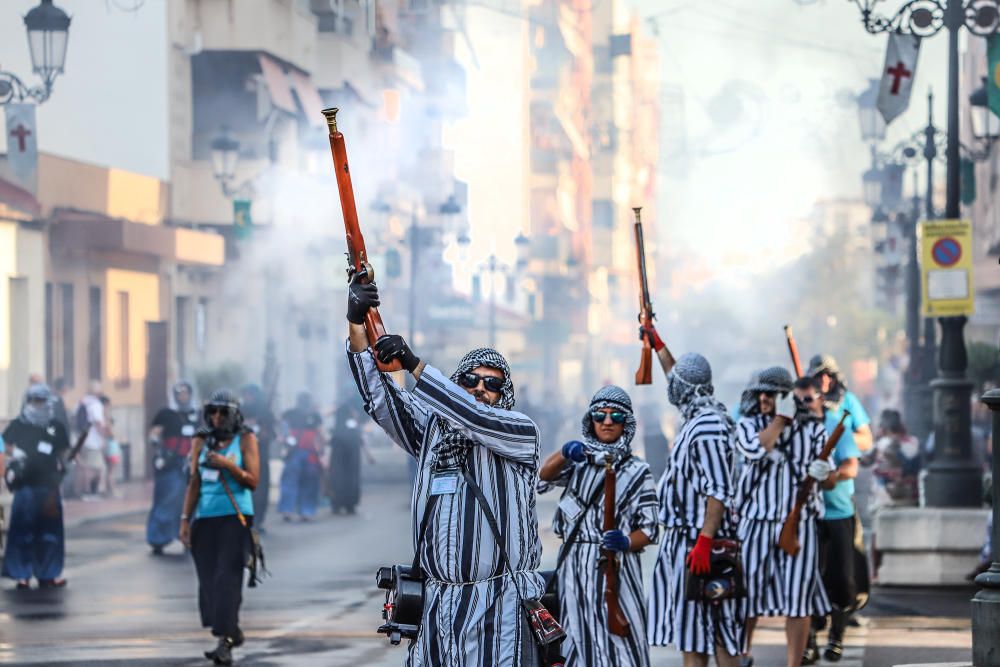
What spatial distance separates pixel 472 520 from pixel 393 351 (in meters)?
0.64

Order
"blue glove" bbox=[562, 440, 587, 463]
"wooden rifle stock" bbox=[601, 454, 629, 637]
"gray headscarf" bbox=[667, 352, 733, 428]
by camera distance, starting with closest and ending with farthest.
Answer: "blue glove" bbox=[562, 440, 587, 463] → "wooden rifle stock" bbox=[601, 454, 629, 637] → "gray headscarf" bbox=[667, 352, 733, 428]

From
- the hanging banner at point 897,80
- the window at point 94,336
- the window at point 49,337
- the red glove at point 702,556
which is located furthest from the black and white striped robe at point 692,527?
the window at point 94,336

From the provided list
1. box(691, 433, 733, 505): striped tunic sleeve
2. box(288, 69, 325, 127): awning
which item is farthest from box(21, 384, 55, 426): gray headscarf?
box(288, 69, 325, 127): awning

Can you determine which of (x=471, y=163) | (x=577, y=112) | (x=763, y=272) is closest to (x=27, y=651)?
(x=471, y=163)

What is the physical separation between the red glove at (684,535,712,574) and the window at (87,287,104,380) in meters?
25.9

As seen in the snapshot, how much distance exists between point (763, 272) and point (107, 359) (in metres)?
103

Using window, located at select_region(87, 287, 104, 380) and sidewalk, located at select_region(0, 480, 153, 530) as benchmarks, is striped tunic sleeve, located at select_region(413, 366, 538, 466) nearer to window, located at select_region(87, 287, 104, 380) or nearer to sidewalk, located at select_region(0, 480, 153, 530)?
sidewalk, located at select_region(0, 480, 153, 530)

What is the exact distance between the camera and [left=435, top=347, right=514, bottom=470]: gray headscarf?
20.9 ft

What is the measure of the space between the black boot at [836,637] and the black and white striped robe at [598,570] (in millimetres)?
3160

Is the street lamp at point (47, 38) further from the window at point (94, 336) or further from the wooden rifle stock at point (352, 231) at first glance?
the window at point (94, 336)

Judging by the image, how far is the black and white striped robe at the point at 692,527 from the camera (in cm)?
924

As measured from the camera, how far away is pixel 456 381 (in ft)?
21.2

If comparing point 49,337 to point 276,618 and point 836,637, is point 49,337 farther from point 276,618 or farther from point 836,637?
point 836,637

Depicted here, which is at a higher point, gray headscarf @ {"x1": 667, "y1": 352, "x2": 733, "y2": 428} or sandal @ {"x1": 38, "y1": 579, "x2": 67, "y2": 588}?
gray headscarf @ {"x1": 667, "y1": 352, "x2": 733, "y2": 428}
